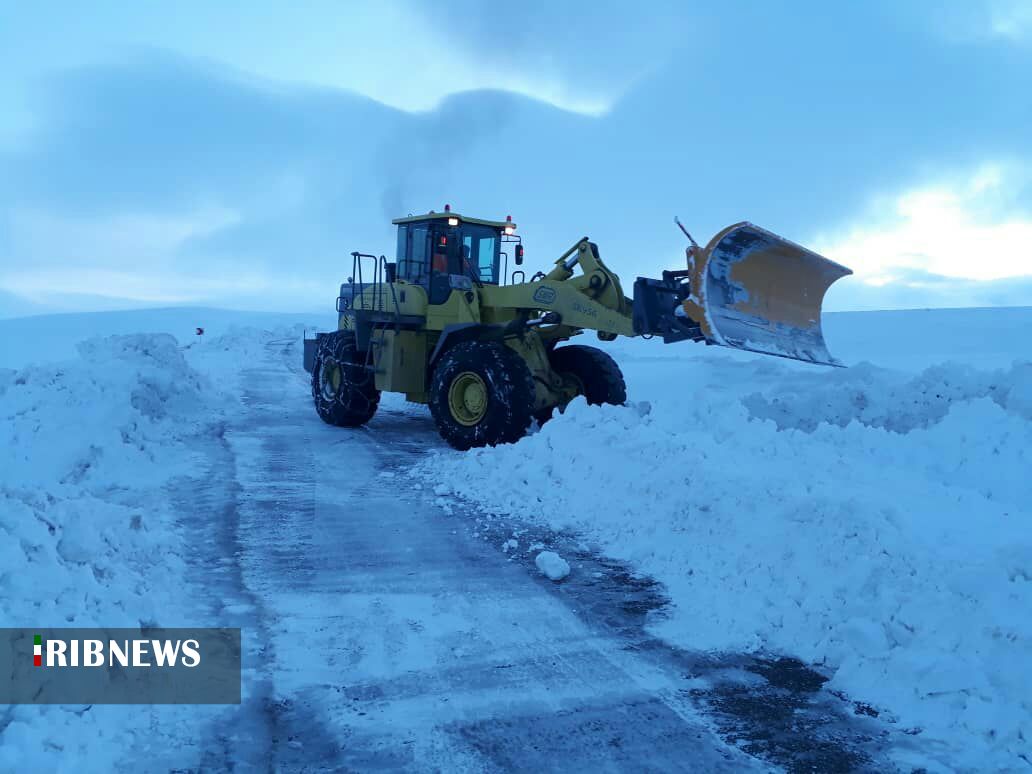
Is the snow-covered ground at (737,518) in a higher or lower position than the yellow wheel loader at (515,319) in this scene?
lower

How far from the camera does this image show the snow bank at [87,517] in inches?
124

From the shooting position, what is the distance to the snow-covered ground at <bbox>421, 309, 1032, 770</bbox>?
376 centimetres

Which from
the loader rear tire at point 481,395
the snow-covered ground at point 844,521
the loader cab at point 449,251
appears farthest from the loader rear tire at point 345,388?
the snow-covered ground at point 844,521

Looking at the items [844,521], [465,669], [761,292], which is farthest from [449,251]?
[465,669]

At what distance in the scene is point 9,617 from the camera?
3.42 m

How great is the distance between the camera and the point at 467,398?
9500 millimetres

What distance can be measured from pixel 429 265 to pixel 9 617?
26.2 feet

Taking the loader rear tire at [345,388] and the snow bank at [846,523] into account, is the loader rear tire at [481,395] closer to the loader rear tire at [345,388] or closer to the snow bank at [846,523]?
the snow bank at [846,523]

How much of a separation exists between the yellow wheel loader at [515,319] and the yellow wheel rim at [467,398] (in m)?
0.01

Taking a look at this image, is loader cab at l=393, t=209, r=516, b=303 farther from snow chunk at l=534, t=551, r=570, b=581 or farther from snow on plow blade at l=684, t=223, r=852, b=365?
snow chunk at l=534, t=551, r=570, b=581

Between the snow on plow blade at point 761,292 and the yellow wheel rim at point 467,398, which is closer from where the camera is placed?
the snow on plow blade at point 761,292

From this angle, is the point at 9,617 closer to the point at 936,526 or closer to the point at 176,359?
the point at 936,526

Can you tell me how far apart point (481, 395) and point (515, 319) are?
1.15 meters

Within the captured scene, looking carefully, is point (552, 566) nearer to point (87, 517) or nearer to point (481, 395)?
point (87, 517)
